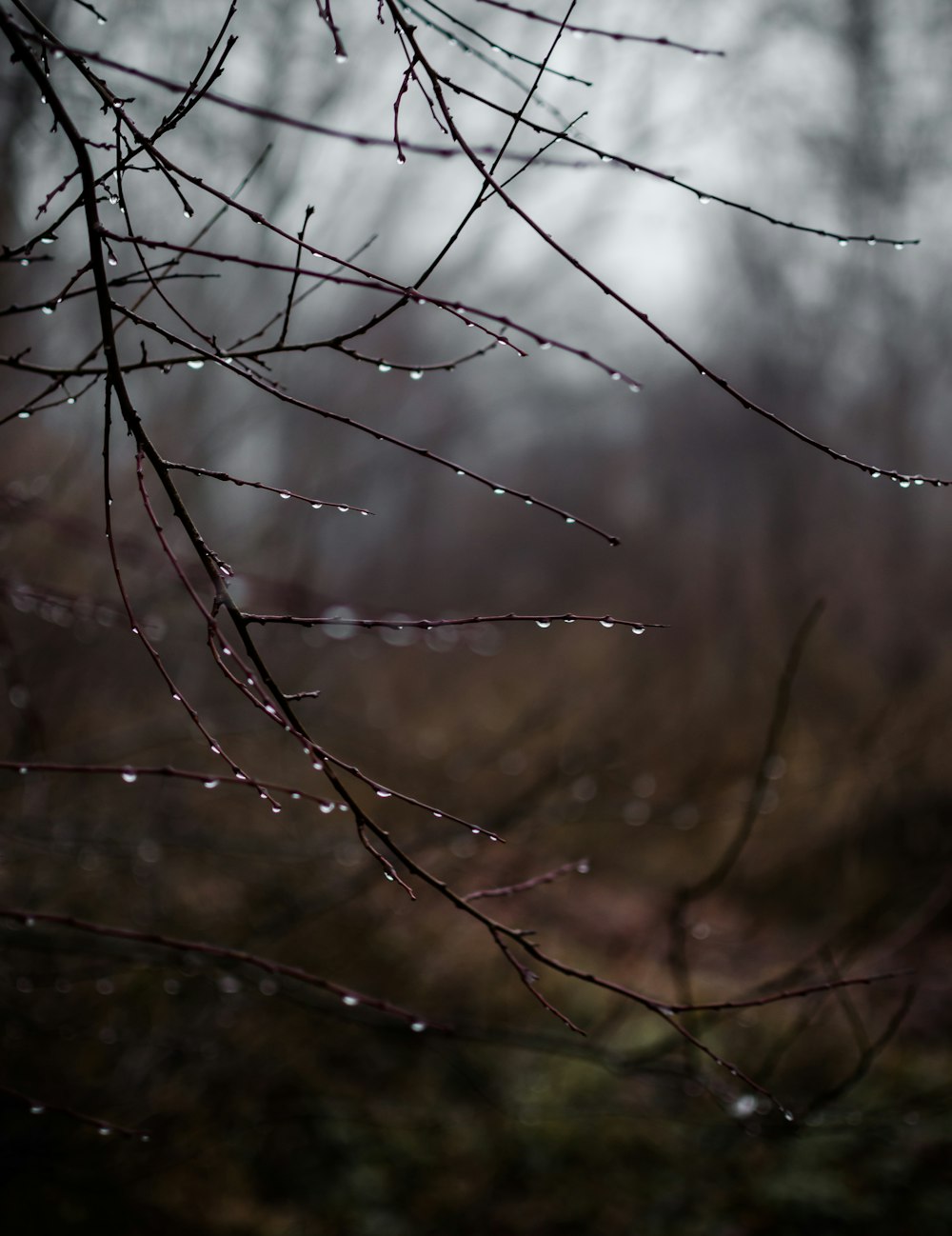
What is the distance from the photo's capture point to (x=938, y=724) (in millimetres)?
6430

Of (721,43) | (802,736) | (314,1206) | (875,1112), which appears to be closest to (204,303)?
(721,43)

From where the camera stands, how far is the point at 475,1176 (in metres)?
4.38

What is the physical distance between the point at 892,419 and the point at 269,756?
6.22 meters

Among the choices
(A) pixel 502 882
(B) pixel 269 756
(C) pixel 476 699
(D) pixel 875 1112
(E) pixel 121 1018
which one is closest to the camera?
(D) pixel 875 1112

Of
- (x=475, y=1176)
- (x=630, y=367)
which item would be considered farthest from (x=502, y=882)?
(x=630, y=367)

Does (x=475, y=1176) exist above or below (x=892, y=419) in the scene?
below

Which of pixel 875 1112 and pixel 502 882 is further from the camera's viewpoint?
pixel 502 882

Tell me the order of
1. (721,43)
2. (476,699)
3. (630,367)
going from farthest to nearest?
(476,699) → (630,367) → (721,43)

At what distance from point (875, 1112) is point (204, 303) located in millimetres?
5252

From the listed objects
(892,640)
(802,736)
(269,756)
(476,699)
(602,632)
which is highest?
(602,632)

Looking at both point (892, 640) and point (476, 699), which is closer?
point (892, 640)

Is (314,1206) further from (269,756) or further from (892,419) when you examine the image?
(892,419)

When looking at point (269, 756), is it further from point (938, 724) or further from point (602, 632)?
point (602, 632)

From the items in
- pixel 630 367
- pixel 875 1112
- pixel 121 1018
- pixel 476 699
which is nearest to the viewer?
pixel 875 1112
